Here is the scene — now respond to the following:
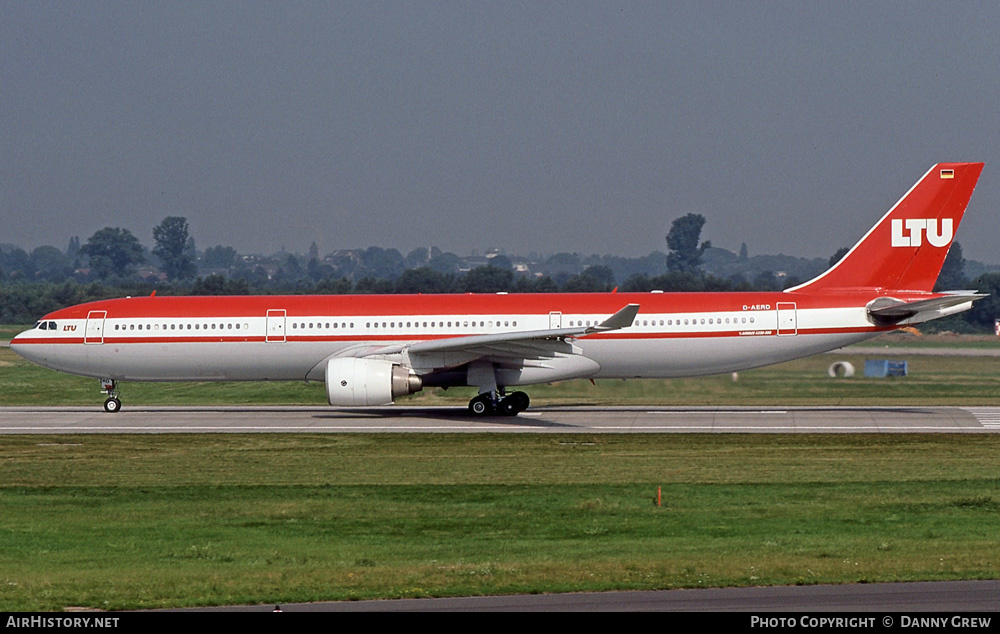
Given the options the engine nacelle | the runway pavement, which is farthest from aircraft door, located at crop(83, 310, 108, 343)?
the engine nacelle

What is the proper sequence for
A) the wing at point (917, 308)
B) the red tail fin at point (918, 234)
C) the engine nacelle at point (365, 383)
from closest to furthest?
1. the engine nacelle at point (365, 383)
2. the wing at point (917, 308)
3. the red tail fin at point (918, 234)

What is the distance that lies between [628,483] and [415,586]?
8.69 meters

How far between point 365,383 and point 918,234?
1677cm

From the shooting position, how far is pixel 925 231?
3362cm

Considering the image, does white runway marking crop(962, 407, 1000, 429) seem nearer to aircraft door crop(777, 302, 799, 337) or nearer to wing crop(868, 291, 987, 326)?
wing crop(868, 291, 987, 326)

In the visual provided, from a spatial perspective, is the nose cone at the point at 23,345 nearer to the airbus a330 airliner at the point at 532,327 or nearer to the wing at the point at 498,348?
the airbus a330 airliner at the point at 532,327

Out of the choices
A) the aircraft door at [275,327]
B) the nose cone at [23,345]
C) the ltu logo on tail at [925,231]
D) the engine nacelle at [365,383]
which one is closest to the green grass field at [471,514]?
the engine nacelle at [365,383]

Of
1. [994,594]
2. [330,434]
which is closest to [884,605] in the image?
[994,594]

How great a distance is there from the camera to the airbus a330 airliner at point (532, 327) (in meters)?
32.8

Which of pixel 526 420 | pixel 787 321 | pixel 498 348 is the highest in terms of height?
pixel 787 321

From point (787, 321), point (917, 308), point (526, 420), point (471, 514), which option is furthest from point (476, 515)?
point (917, 308)

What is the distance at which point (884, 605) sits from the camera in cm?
1148

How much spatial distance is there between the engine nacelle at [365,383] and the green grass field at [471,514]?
2.43m

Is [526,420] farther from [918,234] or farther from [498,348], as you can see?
[918,234]
